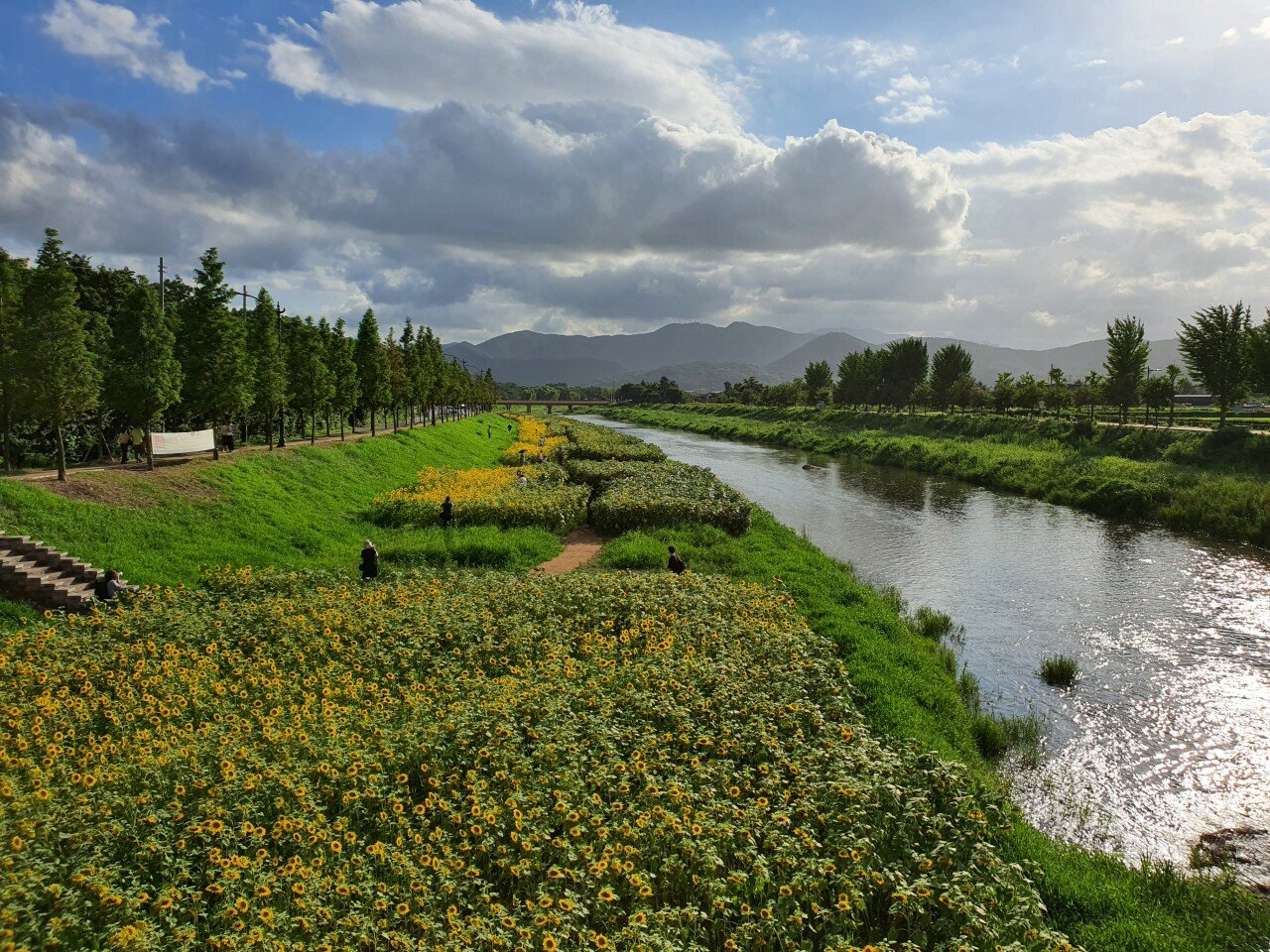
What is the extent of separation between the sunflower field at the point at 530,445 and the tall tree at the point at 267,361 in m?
20.3

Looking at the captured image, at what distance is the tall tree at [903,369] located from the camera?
4259 inches

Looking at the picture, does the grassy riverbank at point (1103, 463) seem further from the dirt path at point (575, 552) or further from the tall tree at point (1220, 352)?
the dirt path at point (575, 552)

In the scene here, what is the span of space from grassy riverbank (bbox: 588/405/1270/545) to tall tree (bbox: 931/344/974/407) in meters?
13.4

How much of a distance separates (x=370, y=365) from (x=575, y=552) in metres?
37.7

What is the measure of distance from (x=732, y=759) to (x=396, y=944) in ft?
18.7

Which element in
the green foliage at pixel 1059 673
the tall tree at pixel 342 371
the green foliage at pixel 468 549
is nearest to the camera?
the green foliage at pixel 1059 673

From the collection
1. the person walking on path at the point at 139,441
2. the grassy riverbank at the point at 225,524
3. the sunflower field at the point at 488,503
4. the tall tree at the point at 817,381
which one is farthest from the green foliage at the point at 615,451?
the tall tree at the point at 817,381

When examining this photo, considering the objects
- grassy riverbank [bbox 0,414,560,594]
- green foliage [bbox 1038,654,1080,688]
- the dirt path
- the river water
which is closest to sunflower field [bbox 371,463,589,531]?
the dirt path

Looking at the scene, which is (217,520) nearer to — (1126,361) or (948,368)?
(1126,361)

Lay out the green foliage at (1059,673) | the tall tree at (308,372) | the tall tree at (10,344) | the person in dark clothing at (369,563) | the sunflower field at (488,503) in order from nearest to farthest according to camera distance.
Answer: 1. the green foliage at (1059,673)
2. the person in dark clothing at (369,563)
3. the tall tree at (10,344)
4. the sunflower field at (488,503)
5. the tall tree at (308,372)

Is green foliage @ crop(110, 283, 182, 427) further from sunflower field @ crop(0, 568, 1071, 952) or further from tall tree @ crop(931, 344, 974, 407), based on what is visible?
tall tree @ crop(931, 344, 974, 407)

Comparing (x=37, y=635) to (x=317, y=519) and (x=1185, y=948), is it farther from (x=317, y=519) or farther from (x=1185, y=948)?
(x=1185, y=948)

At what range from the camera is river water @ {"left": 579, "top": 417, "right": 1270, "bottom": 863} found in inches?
559

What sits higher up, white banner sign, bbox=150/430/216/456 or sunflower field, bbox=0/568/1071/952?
white banner sign, bbox=150/430/216/456
